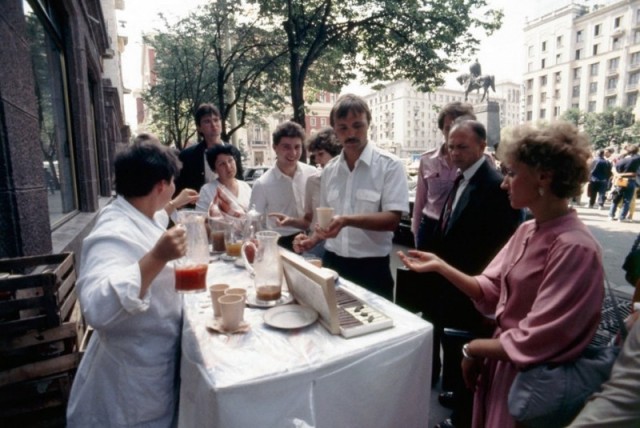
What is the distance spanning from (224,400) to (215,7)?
1467 cm

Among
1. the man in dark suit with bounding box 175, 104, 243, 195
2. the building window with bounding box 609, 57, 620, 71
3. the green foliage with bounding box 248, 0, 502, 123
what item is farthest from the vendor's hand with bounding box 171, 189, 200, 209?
the building window with bounding box 609, 57, 620, 71

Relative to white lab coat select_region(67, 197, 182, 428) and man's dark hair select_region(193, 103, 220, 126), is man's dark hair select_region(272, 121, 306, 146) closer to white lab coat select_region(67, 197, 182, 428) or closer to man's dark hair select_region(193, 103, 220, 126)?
man's dark hair select_region(193, 103, 220, 126)

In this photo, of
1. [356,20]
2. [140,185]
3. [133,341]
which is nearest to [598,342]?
[133,341]

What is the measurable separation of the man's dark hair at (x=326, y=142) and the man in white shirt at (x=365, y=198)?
1.19 meters

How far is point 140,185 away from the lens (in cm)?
183

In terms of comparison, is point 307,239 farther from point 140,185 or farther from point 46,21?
point 46,21

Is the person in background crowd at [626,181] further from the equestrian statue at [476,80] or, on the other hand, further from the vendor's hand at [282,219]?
the vendor's hand at [282,219]

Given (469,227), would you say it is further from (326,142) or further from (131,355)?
(131,355)

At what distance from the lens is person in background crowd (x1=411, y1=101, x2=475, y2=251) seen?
12.6 ft

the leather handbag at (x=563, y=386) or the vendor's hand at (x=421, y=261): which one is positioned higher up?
the vendor's hand at (x=421, y=261)

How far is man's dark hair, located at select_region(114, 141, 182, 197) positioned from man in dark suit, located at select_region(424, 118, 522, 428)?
82.1 inches

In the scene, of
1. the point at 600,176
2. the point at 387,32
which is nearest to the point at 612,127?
the point at 600,176

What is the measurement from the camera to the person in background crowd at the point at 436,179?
3826 millimetres

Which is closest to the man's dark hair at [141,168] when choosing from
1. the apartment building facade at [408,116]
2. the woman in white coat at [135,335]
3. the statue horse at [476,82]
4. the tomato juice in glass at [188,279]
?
the woman in white coat at [135,335]
